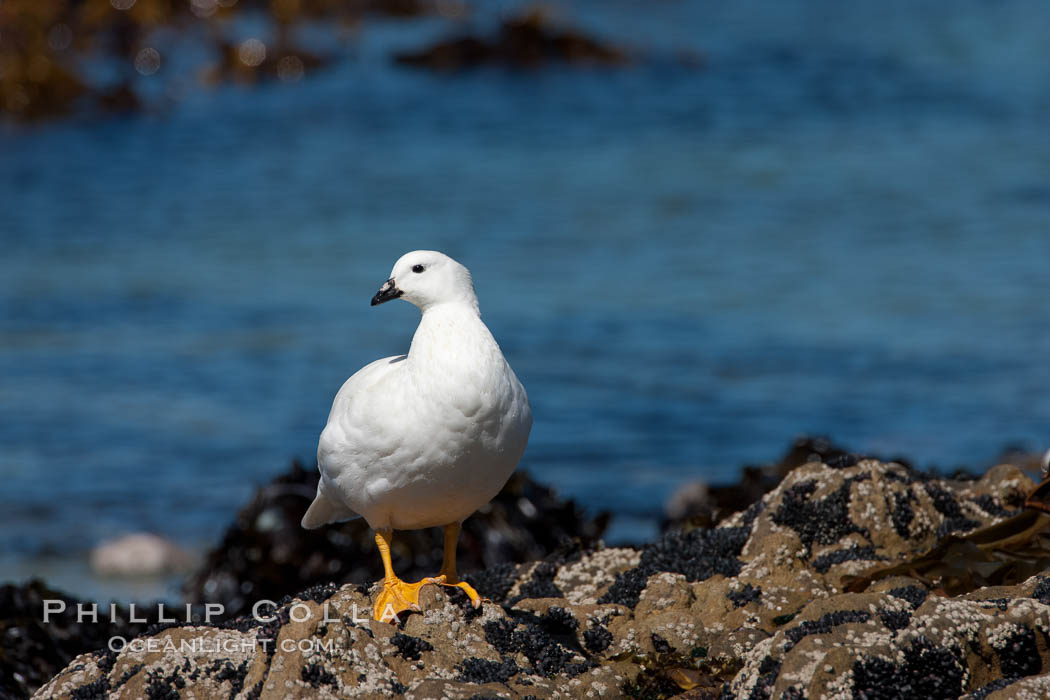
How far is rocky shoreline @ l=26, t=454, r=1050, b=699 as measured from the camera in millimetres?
3561

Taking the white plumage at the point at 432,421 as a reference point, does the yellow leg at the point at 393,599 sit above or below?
below

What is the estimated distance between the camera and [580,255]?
16.0 meters

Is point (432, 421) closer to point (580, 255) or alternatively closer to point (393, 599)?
point (393, 599)

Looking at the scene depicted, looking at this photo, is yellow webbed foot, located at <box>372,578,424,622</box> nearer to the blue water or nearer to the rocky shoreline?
the rocky shoreline

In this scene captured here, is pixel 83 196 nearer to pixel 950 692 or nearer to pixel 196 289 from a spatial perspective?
pixel 196 289

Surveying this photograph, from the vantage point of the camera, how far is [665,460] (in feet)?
35.6

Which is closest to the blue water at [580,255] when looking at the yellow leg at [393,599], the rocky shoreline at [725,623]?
the rocky shoreline at [725,623]

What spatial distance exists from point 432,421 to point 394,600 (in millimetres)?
632

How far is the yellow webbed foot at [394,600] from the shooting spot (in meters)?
4.09

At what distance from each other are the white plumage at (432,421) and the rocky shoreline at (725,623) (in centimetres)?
38

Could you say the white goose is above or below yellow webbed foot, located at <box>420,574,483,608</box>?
above

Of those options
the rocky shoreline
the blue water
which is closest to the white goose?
the rocky shoreline

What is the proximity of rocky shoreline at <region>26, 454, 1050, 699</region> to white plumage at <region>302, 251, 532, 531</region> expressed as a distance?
38 cm

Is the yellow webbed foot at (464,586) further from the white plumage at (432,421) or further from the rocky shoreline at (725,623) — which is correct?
the white plumage at (432,421)
